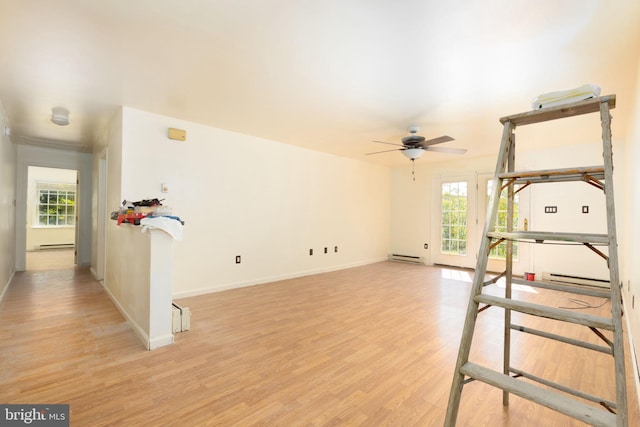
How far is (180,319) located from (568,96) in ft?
10.7

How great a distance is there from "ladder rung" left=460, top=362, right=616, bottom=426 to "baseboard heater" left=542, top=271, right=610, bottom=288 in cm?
522

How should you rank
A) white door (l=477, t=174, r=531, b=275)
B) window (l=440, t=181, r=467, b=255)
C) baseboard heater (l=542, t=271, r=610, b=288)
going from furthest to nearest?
window (l=440, t=181, r=467, b=255) → white door (l=477, t=174, r=531, b=275) → baseboard heater (l=542, t=271, r=610, b=288)

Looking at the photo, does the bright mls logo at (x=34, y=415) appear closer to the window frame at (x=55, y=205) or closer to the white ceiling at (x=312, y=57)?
the white ceiling at (x=312, y=57)

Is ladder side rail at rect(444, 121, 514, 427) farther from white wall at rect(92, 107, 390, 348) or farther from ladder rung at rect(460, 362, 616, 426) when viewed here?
white wall at rect(92, 107, 390, 348)

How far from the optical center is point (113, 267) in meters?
3.89

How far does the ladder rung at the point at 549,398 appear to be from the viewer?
933 millimetres

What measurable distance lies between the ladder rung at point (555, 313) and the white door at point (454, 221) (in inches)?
219

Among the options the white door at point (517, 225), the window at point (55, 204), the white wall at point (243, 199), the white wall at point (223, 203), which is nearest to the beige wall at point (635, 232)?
the white door at point (517, 225)

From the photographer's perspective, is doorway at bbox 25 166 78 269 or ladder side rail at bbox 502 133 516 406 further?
doorway at bbox 25 166 78 269

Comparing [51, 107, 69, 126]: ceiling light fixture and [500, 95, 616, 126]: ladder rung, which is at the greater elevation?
[51, 107, 69, 126]: ceiling light fixture

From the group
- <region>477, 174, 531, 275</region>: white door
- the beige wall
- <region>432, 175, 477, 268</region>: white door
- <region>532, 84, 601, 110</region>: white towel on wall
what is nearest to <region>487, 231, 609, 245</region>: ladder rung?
<region>532, 84, 601, 110</region>: white towel on wall

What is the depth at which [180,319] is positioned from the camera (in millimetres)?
2844

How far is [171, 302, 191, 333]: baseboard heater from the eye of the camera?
281 cm

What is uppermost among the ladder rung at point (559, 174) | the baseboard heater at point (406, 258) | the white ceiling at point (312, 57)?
the white ceiling at point (312, 57)
